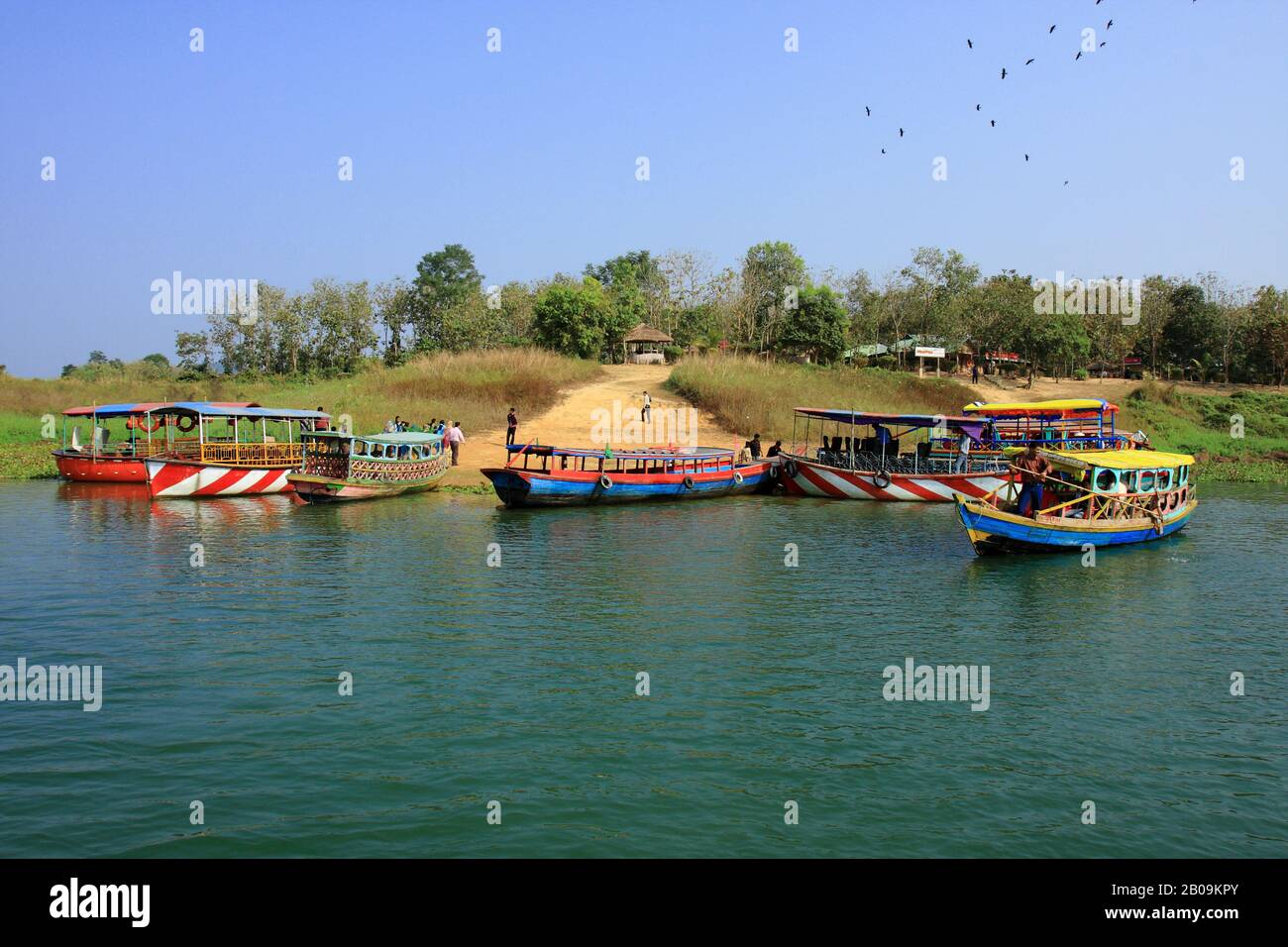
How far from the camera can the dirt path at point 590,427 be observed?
4185cm

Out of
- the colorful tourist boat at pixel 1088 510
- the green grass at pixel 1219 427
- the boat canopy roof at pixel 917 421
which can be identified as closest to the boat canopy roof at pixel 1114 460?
the colorful tourist boat at pixel 1088 510

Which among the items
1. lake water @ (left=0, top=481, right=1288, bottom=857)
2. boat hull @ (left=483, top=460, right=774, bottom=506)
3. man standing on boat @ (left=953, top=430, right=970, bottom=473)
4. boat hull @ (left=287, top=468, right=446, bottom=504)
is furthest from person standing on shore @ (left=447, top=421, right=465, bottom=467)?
man standing on boat @ (left=953, top=430, right=970, bottom=473)

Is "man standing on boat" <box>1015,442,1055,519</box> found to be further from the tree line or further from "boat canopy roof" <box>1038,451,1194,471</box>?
the tree line

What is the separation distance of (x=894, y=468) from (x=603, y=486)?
446 inches

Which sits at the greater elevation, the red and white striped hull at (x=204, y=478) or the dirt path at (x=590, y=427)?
the dirt path at (x=590, y=427)

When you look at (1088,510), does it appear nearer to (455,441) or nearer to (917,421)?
(917,421)

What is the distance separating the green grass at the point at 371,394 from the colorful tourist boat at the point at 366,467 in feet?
25.9

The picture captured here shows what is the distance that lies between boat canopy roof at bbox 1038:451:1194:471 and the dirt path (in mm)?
20760

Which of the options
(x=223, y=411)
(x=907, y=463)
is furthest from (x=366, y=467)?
(x=907, y=463)

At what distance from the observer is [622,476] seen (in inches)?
1353

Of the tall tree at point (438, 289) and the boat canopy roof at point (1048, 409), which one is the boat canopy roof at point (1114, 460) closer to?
the boat canopy roof at point (1048, 409)

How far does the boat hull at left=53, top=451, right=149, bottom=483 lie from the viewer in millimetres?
37062
